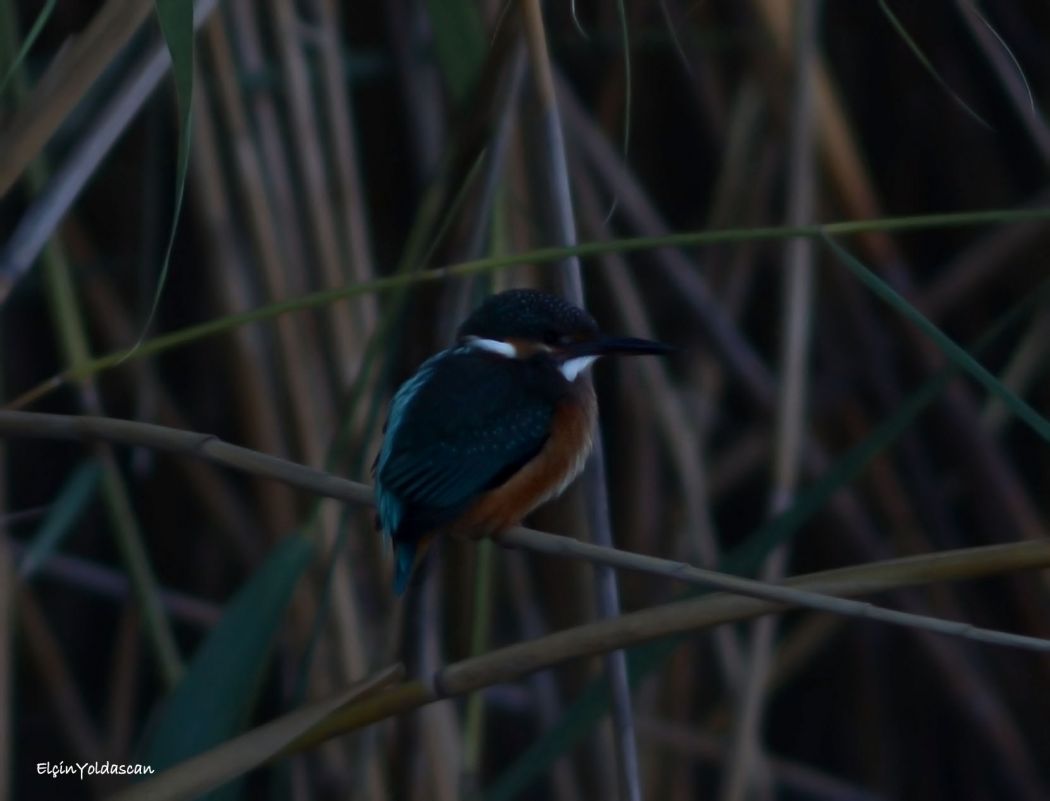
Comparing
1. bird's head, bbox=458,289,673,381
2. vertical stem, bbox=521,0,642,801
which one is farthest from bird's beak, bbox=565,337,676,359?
vertical stem, bbox=521,0,642,801

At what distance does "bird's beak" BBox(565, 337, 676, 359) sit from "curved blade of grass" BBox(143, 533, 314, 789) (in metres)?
0.43

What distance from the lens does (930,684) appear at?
84.7 inches

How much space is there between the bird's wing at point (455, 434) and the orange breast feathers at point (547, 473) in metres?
0.01

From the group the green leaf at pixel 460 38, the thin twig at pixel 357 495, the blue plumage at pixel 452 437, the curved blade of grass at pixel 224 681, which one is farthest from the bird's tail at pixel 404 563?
the green leaf at pixel 460 38

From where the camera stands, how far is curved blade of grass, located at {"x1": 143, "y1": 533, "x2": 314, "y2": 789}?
1.14 metres

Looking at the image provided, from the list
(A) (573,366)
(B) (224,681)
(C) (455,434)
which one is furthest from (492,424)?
(B) (224,681)

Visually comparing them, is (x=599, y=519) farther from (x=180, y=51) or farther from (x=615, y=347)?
(x=180, y=51)

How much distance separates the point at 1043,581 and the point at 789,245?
2.14ft

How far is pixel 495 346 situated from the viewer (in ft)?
5.28

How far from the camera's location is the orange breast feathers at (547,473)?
139cm

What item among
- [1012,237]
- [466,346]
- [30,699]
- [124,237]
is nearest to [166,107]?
[124,237]

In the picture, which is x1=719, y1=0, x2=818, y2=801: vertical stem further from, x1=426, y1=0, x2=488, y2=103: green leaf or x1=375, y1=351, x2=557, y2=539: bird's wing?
x1=426, y1=0, x2=488, y2=103: green leaf

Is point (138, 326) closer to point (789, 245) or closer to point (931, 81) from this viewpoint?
point (789, 245)

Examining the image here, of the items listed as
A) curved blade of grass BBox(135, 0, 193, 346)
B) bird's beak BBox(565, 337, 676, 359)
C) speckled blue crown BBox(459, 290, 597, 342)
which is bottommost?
bird's beak BBox(565, 337, 676, 359)
